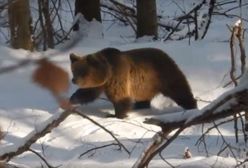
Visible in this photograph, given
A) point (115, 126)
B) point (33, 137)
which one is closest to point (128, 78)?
point (115, 126)

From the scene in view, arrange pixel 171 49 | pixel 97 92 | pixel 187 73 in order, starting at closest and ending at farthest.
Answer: pixel 97 92 → pixel 187 73 → pixel 171 49

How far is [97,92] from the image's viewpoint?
18.9ft

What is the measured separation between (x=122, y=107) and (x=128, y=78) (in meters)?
0.26

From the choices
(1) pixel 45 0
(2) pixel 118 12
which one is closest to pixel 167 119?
(1) pixel 45 0

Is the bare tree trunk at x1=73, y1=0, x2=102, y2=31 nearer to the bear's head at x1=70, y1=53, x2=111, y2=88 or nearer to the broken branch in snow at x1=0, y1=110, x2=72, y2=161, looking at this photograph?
the bear's head at x1=70, y1=53, x2=111, y2=88

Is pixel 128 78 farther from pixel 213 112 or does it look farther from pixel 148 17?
pixel 148 17

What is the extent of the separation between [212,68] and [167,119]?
4011 mm

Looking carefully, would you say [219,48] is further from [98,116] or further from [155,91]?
[98,116]

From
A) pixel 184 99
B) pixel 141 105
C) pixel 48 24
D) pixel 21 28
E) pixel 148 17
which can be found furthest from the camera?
pixel 148 17

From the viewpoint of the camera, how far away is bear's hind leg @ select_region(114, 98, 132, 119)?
5.70 meters

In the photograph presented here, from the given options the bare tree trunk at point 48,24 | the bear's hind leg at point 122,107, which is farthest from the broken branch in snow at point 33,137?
the bare tree trunk at point 48,24

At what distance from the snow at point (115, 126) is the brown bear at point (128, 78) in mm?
138

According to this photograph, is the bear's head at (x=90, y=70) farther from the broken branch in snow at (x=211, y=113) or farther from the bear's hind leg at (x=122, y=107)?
the broken branch in snow at (x=211, y=113)

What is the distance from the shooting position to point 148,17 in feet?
34.8
